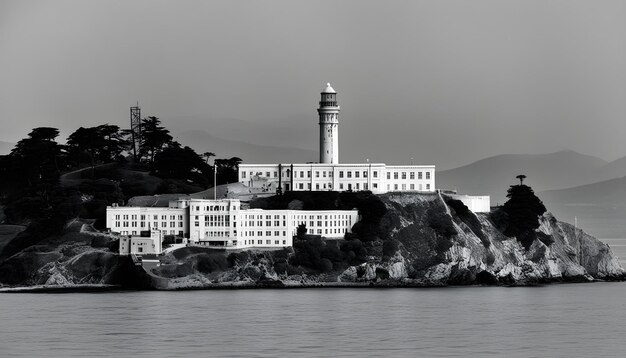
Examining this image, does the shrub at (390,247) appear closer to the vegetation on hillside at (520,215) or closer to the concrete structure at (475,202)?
the concrete structure at (475,202)

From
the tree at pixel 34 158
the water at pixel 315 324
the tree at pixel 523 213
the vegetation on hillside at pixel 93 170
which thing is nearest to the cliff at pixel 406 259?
the tree at pixel 523 213

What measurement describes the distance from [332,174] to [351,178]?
1.88 metres

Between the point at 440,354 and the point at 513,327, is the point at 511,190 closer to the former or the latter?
the point at 513,327

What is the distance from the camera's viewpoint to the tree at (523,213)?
14838 cm

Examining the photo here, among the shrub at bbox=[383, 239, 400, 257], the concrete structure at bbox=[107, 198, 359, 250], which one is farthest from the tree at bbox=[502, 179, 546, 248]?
the concrete structure at bbox=[107, 198, 359, 250]

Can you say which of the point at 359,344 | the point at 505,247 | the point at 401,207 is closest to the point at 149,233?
the point at 401,207

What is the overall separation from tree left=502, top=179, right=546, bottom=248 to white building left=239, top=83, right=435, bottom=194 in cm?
804

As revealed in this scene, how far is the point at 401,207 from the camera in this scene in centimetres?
14462

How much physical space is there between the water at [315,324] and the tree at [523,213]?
622 inches

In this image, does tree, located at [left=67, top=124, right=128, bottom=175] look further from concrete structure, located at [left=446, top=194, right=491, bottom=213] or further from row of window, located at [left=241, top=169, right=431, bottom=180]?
concrete structure, located at [left=446, top=194, right=491, bottom=213]

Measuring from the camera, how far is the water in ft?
290

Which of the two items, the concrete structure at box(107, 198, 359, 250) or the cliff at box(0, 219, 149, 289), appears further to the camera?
the concrete structure at box(107, 198, 359, 250)

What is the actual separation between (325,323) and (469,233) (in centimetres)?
4429

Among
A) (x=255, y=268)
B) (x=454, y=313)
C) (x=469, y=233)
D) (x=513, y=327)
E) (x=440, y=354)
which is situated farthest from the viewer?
(x=469, y=233)
